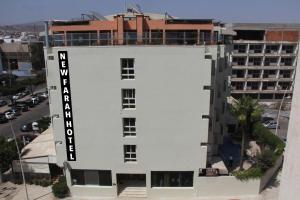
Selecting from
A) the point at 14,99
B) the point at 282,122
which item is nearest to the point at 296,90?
the point at 282,122

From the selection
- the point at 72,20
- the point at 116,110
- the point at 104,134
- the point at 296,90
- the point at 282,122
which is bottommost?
the point at 282,122

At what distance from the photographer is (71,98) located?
33.4 metres

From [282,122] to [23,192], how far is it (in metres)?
52.9

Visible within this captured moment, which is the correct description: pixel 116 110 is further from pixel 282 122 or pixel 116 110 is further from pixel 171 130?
pixel 282 122

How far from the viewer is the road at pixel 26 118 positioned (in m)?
61.5

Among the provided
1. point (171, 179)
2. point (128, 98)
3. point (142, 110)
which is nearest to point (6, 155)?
point (128, 98)

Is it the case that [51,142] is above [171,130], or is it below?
below

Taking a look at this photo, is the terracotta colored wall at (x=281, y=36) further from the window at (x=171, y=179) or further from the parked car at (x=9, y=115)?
the parked car at (x=9, y=115)

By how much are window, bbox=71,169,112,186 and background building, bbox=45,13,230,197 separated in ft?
0.38

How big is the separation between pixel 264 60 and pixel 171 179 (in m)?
53.7

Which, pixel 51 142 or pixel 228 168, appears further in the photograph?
pixel 51 142

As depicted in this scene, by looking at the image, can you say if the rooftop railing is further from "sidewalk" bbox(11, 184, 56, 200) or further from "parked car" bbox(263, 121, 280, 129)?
"parked car" bbox(263, 121, 280, 129)

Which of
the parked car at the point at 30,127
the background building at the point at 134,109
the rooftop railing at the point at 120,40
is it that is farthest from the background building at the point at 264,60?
the parked car at the point at 30,127

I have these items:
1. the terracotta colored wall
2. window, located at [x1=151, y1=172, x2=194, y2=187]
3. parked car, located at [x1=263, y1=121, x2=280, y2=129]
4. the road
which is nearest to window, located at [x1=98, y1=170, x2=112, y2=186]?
window, located at [x1=151, y1=172, x2=194, y2=187]
